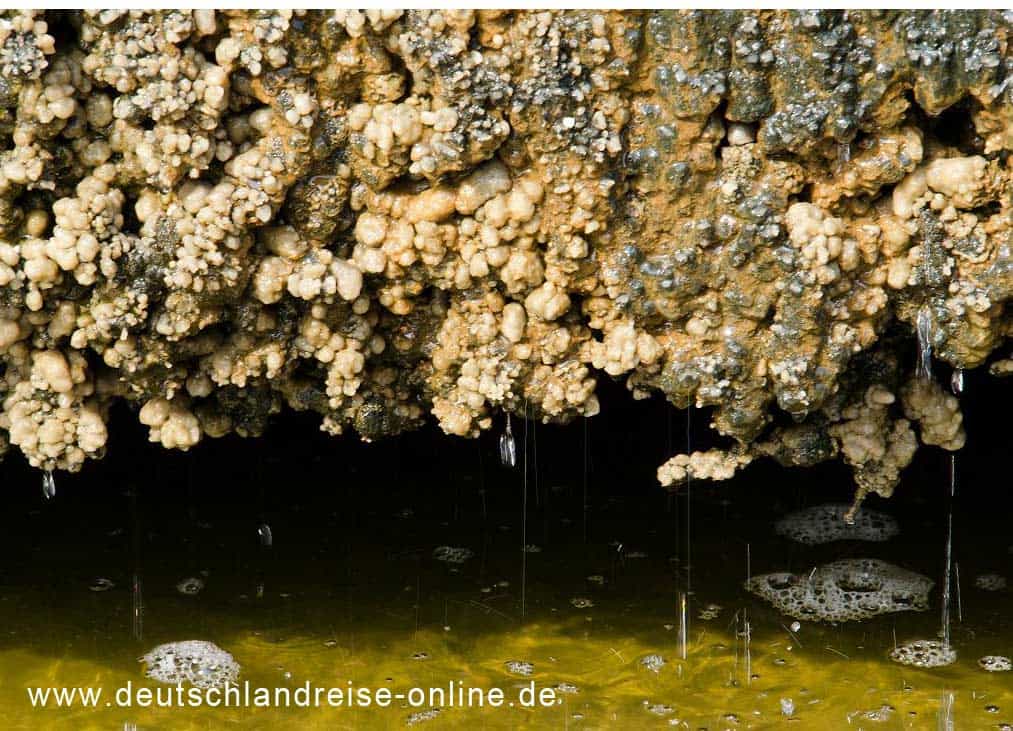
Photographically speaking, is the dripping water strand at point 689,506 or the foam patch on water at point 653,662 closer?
the foam patch on water at point 653,662

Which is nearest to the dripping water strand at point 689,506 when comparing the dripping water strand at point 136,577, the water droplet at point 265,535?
the water droplet at point 265,535

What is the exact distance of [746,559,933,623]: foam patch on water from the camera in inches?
127

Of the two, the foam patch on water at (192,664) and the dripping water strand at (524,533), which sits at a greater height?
the dripping water strand at (524,533)

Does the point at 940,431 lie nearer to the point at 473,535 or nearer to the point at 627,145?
the point at 627,145

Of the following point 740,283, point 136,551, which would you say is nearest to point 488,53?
point 740,283

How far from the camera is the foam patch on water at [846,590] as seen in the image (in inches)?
127

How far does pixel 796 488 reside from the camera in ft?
12.8

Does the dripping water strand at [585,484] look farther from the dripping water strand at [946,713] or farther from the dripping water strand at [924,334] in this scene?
the dripping water strand at [924,334]

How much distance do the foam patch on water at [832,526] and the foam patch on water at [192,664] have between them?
168 centimetres

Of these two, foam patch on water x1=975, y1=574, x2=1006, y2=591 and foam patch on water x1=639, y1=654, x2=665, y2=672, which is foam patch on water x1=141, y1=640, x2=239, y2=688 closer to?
foam patch on water x1=639, y1=654, x2=665, y2=672

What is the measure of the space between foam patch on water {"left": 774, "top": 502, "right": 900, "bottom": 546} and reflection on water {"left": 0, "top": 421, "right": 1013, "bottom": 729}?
4cm

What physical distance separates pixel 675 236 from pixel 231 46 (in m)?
0.96

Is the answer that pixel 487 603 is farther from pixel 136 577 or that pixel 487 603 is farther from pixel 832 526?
pixel 832 526

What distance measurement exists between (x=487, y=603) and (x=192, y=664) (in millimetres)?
794
